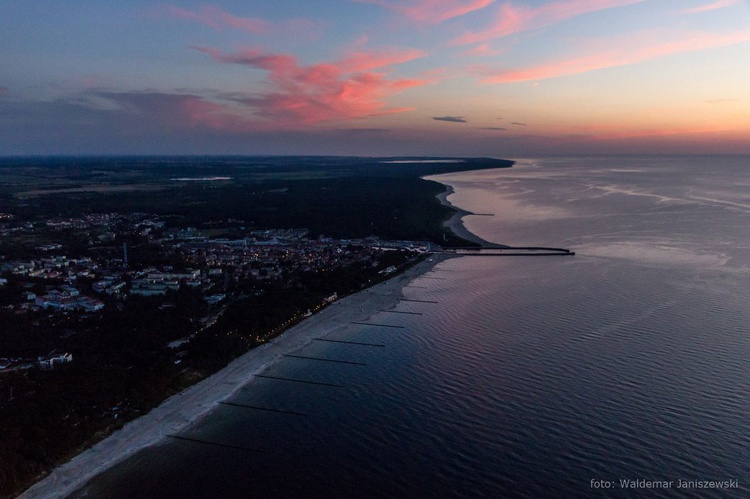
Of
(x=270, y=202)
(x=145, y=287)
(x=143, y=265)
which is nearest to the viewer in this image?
(x=145, y=287)

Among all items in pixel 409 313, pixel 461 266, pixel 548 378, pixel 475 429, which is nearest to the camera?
pixel 475 429

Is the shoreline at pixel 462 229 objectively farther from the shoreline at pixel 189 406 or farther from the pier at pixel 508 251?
the shoreline at pixel 189 406

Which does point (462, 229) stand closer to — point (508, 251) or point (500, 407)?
point (508, 251)

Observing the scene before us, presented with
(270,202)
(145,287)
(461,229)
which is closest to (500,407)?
(145,287)

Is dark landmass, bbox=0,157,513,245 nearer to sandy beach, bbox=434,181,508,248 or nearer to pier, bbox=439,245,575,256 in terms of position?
sandy beach, bbox=434,181,508,248

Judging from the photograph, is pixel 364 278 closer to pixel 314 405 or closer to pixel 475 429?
pixel 314 405

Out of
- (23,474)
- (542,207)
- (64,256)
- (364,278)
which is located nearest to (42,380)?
(23,474)
